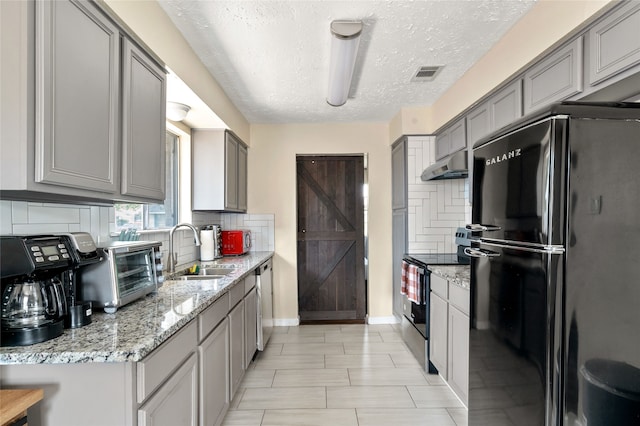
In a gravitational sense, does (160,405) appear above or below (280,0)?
below

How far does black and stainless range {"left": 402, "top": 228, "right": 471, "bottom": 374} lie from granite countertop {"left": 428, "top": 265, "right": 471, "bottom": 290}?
0.08m

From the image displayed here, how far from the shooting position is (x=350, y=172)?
13.9 feet

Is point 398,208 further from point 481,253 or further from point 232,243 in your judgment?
point 481,253

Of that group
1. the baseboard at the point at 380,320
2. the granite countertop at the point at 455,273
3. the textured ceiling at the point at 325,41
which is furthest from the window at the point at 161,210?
the baseboard at the point at 380,320

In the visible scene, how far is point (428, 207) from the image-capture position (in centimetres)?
359

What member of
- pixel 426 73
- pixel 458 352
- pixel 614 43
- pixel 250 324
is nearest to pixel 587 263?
pixel 614 43

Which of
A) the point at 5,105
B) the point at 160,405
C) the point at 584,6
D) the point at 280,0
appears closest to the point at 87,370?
the point at 160,405

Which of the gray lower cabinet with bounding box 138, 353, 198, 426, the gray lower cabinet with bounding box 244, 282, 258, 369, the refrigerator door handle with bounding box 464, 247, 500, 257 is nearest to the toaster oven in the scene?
the gray lower cabinet with bounding box 244, 282, 258, 369

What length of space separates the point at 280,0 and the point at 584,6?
58.1 inches

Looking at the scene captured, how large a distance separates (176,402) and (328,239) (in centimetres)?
303

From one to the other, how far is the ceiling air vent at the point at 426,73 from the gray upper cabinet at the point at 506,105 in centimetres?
52

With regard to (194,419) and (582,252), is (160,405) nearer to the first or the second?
(194,419)

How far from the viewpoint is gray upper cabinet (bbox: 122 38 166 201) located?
4.90 feet

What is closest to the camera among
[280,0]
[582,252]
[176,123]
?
[582,252]
